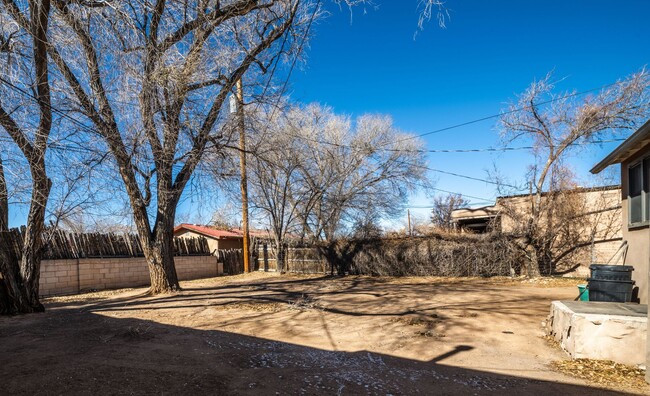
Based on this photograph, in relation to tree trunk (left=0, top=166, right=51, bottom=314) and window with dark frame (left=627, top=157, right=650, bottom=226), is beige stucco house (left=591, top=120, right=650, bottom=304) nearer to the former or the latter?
window with dark frame (left=627, top=157, right=650, bottom=226)

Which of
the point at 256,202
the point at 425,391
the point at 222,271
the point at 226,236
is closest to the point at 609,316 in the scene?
the point at 425,391

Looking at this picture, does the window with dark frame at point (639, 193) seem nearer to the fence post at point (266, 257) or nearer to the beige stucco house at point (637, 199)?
the beige stucco house at point (637, 199)

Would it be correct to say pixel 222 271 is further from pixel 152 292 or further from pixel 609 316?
pixel 609 316

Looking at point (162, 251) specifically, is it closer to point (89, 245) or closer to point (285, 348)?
Answer: point (89, 245)

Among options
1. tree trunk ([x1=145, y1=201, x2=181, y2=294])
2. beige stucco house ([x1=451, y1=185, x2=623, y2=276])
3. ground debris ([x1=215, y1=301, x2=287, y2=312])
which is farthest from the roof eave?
tree trunk ([x1=145, y1=201, x2=181, y2=294])

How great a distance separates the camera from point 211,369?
4.74 metres

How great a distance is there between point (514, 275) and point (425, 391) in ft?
42.9

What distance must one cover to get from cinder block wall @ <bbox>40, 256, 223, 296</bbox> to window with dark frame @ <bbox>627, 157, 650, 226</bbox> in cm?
1518

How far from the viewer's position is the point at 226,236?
24344 mm

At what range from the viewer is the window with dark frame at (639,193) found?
23.5 feet

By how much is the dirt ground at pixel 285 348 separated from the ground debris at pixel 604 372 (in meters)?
0.17

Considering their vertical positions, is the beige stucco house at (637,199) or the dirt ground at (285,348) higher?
the beige stucco house at (637,199)

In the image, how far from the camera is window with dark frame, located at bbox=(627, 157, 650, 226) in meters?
7.15

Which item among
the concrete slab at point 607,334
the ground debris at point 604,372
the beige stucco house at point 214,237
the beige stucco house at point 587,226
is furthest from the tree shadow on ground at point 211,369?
the beige stucco house at point 214,237
